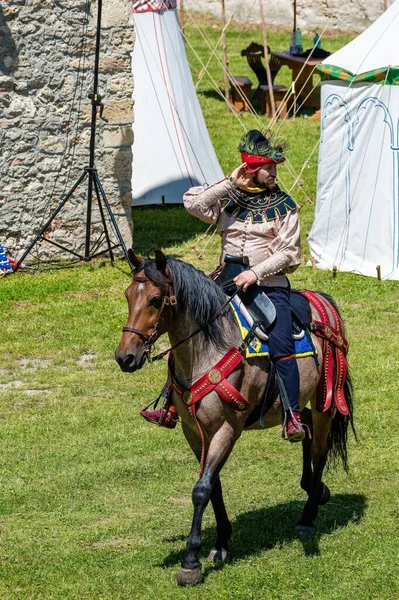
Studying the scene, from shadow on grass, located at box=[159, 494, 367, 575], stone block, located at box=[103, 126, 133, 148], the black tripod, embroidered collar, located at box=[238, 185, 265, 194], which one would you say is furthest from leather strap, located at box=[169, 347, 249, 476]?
stone block, located at box=[103, 126, 133, 148]

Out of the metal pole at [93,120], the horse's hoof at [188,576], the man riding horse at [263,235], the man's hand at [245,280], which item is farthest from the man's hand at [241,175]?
the metal pole at [93,120]

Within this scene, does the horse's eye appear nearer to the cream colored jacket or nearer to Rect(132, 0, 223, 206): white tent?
the cream colored jacket

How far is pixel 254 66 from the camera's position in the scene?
76.6 ft

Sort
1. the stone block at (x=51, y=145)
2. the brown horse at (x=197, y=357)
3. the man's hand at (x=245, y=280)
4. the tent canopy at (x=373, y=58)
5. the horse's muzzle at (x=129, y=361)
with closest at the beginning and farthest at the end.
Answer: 1. the horse's muzzle at (x=129, y=361)
2. the brown horse at (x=197, y=357)
3. the man's hand at (x=245, y=280)
4. the tent canopy at (x=373, y=58)
5. the stone block at (x=51, y=145)

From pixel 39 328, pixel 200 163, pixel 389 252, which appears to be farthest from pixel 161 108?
pixel 39 328

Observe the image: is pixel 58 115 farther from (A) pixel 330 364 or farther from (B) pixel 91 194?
(A) pixel 330 364

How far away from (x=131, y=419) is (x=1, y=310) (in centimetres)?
377

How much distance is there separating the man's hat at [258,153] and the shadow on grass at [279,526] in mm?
2167

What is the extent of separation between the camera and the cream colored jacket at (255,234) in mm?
6430

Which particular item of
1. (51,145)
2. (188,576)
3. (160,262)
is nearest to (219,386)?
(160,262)

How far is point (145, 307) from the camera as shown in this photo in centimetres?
580

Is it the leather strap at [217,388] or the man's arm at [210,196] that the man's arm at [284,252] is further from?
the leather strap at [217,388]

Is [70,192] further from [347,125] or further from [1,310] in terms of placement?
[347,125]

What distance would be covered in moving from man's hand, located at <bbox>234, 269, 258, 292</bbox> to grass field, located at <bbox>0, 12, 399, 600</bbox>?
155cm
